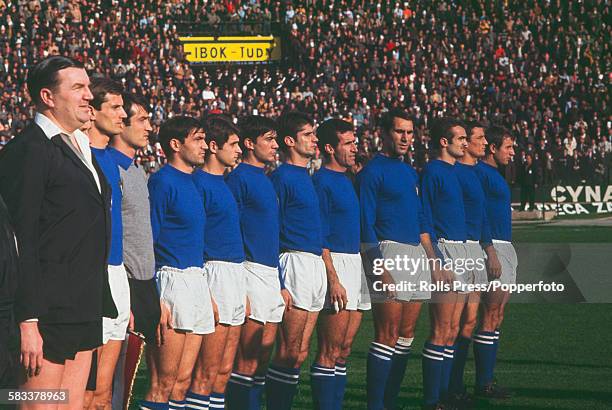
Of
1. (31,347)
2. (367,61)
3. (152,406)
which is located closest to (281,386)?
(152,406)

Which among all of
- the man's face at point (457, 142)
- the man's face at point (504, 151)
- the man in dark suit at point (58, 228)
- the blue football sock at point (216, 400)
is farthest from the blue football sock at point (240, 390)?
the man's face at point (504, 151)

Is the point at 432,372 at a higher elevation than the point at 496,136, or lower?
lower

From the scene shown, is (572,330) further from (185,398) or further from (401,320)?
(185,398)

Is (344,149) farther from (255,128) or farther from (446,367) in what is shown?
A: (446,367)

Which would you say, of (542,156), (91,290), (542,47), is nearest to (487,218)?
(91,290)

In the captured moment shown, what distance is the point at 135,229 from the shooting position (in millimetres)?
5953

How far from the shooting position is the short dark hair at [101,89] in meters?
5.73

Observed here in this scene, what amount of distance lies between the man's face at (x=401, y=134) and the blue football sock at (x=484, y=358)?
1.91m

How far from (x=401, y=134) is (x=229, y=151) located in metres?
1.69

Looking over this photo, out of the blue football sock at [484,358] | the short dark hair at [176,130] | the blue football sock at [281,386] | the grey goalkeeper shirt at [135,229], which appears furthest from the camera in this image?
the blue football sock at [484,358]

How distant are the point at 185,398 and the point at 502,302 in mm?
3836

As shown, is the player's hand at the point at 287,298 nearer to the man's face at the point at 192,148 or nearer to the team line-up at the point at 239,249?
the team line-up at the point at 239,249

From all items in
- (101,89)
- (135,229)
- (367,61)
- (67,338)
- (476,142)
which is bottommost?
(67,338)

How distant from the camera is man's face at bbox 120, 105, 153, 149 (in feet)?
20.0
